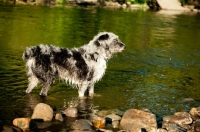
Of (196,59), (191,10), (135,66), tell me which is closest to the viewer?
(135,66)

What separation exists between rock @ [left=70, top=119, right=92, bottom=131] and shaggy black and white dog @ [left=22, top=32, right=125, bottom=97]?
2146 mm

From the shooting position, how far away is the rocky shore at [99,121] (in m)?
8.52

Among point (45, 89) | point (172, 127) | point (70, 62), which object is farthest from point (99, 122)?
point (45, 89)

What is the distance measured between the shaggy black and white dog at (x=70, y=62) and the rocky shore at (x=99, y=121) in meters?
1.26

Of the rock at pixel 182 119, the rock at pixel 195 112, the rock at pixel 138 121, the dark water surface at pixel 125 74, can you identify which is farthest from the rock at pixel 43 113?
the rock at pixel 195 112

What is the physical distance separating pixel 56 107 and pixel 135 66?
7097 millimetres

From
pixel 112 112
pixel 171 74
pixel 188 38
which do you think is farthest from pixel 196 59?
pixel 112 112

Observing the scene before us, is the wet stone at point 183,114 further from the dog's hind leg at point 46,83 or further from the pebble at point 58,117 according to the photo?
the dog's hind leg at point 46,83

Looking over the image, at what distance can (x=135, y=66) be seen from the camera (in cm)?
1638

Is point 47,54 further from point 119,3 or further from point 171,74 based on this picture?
point 119,3

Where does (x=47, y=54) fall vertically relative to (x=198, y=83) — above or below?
above

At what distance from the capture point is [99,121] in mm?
8938

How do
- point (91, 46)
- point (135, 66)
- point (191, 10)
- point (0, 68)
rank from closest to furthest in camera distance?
1. point (91, 46)
2. point (0, 68)
3. point (135, 66)
4. point (191, 10)

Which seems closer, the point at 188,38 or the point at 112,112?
the point at 112,112
